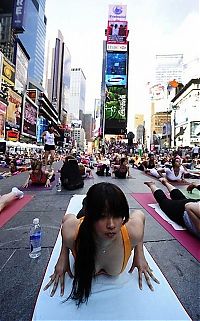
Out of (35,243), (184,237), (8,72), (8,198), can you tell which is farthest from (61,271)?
(8,72)

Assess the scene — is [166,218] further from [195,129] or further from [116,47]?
[195,129]

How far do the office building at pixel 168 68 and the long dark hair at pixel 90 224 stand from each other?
98.8 m

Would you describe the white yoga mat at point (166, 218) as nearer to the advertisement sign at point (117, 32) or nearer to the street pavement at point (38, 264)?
the street pavement at point (38, 264)

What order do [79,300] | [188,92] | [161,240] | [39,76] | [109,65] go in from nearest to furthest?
[79,300]
[161,240]
[109,65]
[188,92]
[39,76]

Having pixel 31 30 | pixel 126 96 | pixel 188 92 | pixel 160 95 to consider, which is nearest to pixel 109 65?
pixel 126 96

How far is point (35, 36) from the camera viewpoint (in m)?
94.5

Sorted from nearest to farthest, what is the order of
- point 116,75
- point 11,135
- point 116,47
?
point 11,135
point 116,75
point 116,47

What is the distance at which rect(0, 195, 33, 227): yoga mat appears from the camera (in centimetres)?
372

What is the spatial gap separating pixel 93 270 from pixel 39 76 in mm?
117852

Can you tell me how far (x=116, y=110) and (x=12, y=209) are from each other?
41.8 meters

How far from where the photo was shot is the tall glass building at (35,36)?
88062 mm

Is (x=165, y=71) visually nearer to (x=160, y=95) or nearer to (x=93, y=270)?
(x=160, y=95)

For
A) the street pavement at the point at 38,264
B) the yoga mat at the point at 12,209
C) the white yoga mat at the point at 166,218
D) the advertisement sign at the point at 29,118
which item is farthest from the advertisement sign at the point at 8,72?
the street pavement at the point at 38,264

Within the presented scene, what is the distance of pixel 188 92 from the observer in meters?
63.1
